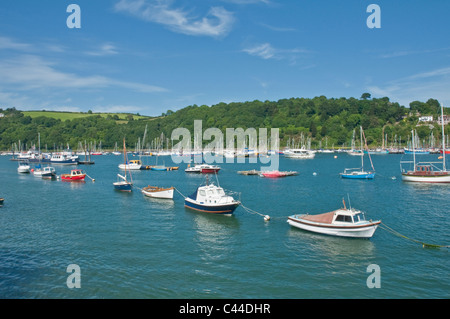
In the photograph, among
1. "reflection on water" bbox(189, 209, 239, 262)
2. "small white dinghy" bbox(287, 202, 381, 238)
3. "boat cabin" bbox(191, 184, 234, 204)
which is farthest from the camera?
"boat cabin" bbox(191, 184, 234, 204)

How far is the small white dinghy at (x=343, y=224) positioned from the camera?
3169 cm

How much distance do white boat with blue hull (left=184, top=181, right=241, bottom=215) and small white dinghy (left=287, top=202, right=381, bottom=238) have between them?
10.9 meters

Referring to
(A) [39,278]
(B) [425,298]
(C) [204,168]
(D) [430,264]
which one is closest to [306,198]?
(D) [430,264]

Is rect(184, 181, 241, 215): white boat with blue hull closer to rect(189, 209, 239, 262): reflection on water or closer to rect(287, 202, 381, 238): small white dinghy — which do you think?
rect(189, 209, 239, 262): reflection on water

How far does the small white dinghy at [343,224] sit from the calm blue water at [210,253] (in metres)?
0.93

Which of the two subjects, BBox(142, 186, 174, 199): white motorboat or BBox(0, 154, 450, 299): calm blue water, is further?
BBox(142, 186, 174, 199): white motorboat

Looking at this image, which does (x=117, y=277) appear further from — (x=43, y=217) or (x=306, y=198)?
(x=306, y=198)

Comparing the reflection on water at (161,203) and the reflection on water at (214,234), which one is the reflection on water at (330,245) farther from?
the reflection on water at (161,203)

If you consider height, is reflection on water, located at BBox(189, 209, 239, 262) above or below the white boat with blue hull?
below

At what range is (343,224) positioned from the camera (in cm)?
3216

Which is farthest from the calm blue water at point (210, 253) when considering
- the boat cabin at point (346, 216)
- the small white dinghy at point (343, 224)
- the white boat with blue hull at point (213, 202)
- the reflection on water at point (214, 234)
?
the boat cabin at point (346, 216)

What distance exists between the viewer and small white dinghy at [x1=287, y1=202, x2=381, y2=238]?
104 ft

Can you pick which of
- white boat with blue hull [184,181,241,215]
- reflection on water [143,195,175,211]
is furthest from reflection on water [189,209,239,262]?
reflection on water [143,195,175,211]

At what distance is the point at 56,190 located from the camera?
2655 inches
